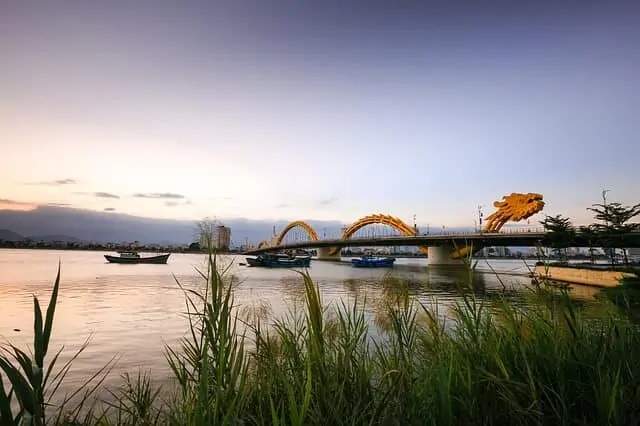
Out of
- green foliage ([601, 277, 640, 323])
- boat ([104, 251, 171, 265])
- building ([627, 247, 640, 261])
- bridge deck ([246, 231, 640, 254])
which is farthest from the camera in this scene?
boat ([104, 251, 171, 265])

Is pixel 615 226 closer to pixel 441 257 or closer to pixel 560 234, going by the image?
pixel 560 234

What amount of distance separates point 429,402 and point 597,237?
4617 cm

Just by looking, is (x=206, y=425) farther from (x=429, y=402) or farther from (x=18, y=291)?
(x=18, y=291)

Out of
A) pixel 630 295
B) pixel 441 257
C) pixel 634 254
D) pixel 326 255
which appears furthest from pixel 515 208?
pixel 630 295

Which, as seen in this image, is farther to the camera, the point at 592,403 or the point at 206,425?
the point at 592,403

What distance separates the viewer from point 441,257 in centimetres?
8550

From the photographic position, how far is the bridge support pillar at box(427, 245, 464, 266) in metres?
82.8

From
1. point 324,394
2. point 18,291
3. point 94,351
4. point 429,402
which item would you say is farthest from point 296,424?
point 18,291

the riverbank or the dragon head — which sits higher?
the dragon head

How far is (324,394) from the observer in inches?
115

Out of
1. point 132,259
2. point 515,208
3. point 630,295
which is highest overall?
point 515,208

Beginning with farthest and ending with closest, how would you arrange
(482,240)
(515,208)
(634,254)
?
(515,208) → (482,240) → (634,254)

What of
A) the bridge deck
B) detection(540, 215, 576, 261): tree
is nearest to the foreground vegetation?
the bridge deck

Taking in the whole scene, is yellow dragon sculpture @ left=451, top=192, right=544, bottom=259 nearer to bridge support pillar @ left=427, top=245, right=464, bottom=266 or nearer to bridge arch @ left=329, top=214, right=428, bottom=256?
bridge support pillar @ left=427, top=245, right=464, bottom=266
